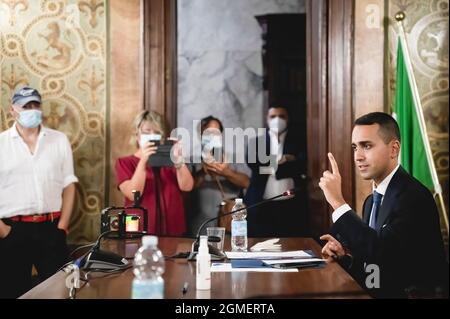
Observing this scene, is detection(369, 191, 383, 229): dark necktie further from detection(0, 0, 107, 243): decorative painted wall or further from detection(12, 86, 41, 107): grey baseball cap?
detection(12, 86, 41, 107): grey baseball cap

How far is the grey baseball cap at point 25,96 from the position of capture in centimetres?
370

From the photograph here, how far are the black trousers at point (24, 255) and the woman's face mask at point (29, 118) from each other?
0.62 meters

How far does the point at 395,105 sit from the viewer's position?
12.5 feet

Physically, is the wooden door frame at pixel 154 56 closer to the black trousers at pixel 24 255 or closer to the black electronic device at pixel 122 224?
the black trousers at pixel 24 255

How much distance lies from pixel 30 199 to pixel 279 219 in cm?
193

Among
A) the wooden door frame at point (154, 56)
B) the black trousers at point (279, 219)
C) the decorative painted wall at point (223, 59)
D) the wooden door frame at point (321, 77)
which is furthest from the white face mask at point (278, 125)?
the wooden door frame at point (154, 56)

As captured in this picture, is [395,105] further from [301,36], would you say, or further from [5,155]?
[5,155]

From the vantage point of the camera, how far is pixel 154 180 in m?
3.77

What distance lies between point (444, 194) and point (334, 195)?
1781 millimetres

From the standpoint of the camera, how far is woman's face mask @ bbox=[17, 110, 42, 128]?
3.71 m

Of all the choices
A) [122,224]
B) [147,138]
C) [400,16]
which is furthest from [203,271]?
[400,16]

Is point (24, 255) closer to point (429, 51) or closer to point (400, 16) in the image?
point (400, 16)

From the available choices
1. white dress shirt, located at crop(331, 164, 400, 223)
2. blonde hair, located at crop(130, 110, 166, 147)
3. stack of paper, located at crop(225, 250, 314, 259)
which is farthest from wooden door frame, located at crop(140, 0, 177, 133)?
white dress shirt, located at crop(331, 164, 400, 223)

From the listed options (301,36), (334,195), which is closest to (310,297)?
(334,195)
